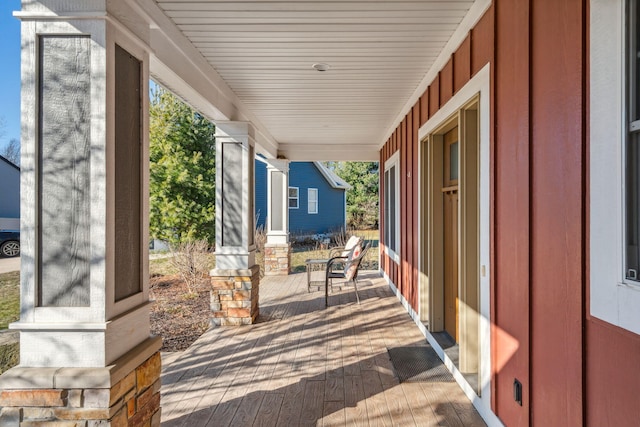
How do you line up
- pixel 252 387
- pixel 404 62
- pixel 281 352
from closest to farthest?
pixel 252 387 < pixel 404 62 < pixel 281 352

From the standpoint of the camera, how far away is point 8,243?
424 inches

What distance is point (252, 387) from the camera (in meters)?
3.06

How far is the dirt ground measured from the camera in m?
4.55

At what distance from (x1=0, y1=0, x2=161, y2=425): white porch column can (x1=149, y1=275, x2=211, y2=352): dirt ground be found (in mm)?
2124

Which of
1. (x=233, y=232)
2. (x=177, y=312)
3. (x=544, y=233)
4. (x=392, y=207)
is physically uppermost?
(x=392, y=207)

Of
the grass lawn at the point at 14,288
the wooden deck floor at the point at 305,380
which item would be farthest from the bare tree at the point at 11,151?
the wooden deck floor at the point at 305,380

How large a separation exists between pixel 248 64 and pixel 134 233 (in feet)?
6.94

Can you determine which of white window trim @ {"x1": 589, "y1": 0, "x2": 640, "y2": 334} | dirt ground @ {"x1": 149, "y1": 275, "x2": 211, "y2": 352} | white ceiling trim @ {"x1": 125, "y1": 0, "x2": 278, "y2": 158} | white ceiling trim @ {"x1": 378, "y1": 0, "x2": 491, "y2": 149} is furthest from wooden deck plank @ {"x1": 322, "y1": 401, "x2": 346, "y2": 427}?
white ceiling trim @ {"x1": 378, "y1": 0, "x2": 491, "y2": 149}

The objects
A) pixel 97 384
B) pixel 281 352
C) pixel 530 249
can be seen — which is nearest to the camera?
pixel 97 384

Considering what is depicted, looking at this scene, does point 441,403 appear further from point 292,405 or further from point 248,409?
point 248,409

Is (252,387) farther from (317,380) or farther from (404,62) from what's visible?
(404,62)

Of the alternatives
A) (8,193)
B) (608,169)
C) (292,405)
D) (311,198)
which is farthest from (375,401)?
(311,198)

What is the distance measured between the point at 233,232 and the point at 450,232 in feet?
8.35

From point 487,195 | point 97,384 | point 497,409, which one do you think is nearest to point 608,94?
point 487,195
